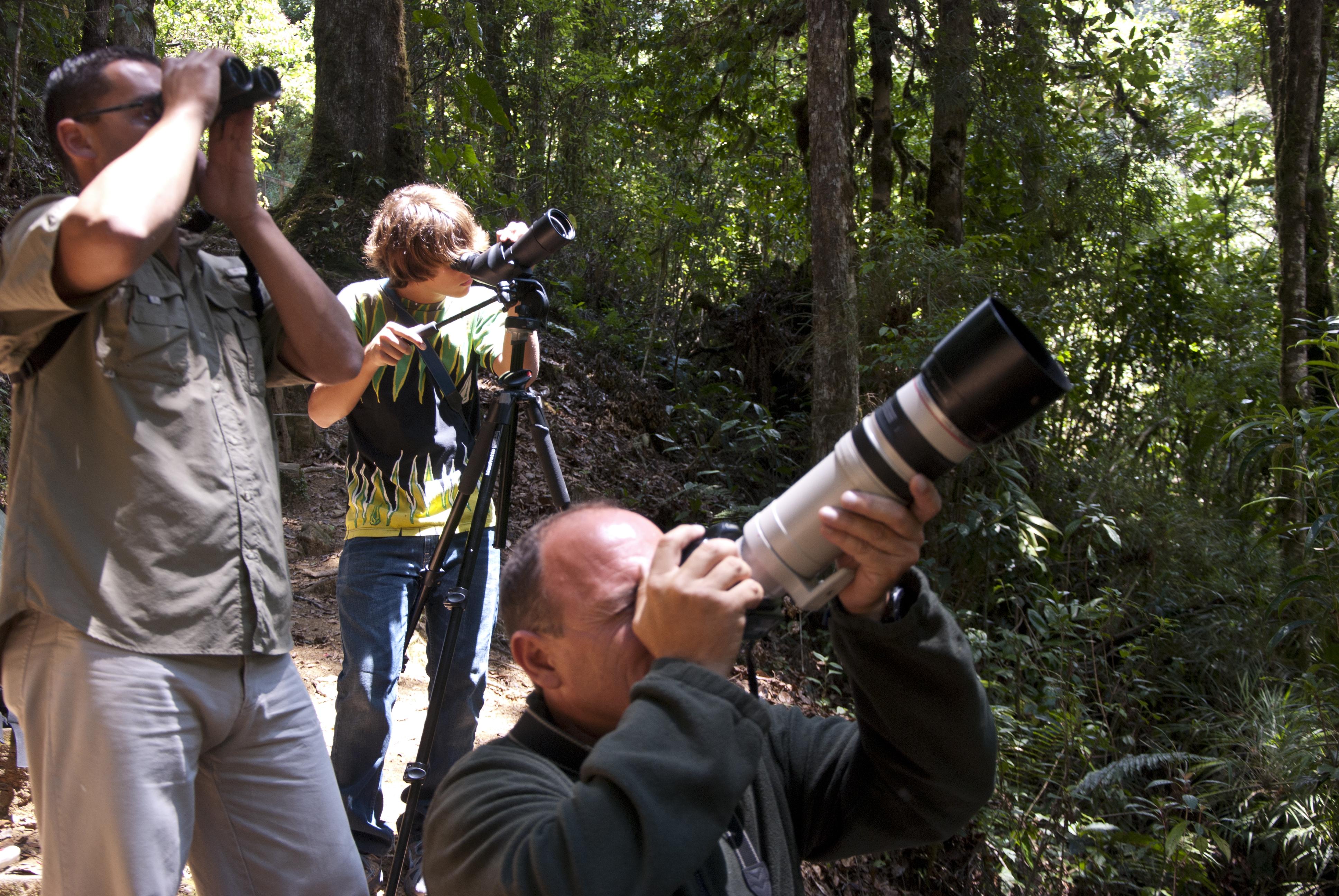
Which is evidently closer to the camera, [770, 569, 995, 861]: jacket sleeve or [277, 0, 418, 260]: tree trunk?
[770, 569, 995, 861]: jacket sleeve

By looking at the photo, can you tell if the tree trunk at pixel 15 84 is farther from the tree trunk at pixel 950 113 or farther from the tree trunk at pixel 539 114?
the tree trunk at pixel 950 113

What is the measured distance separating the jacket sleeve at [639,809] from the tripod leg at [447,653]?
4.19 ft

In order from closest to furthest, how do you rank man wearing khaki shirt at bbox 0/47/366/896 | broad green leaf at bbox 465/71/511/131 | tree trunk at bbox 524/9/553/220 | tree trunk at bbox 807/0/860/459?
man wearing khaki shirt at bbox 0/47/366/896 → tree trunk at bbox 807/0/860/459 → broad green leaf at bbox 465/71/511/131 → tree trunk at bbox 524/9/553/220

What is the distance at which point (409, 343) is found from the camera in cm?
232

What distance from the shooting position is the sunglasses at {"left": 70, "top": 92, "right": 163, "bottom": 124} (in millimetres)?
1574

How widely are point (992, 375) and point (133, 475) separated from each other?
4.13ft

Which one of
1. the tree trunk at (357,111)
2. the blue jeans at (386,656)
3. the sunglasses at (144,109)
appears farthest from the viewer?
the tree trunk at (357,111)

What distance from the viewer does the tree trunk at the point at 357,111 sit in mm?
6863

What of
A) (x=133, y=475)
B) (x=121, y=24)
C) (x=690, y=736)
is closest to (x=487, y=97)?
(x=121, y=24)

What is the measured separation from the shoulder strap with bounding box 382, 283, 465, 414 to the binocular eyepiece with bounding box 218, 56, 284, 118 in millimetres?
906

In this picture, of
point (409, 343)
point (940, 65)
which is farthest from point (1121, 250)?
point (409, 343)

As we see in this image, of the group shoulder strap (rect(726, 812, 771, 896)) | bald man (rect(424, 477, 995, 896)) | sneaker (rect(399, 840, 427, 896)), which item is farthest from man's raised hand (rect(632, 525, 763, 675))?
sneaker (rect(399, 840, 427, 896))

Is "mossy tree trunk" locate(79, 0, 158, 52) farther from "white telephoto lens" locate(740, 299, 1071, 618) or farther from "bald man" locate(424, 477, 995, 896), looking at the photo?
"white telephoto lens" locate(740, 299, 1071, 618)

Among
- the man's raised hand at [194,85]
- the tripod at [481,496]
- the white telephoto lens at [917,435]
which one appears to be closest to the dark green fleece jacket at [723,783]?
the white telephoto lens at [917,435]
